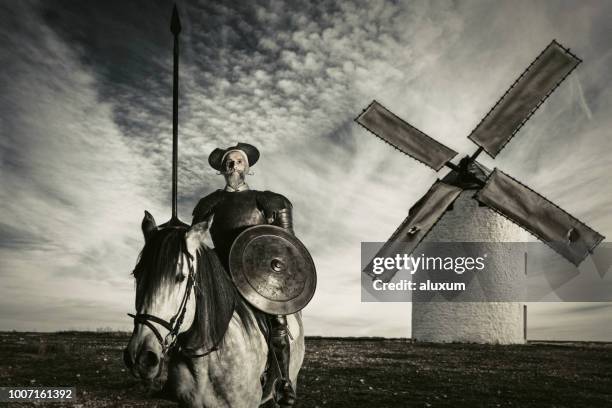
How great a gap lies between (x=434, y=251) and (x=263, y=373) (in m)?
20.6

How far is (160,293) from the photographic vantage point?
13.2 ft

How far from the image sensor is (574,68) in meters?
14.9

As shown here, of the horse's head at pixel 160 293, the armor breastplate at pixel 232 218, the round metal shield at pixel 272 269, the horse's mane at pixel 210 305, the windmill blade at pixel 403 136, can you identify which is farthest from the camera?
the windmill blade at pixel 403 136

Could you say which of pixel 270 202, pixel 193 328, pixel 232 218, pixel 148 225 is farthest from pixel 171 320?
pixel 270 202

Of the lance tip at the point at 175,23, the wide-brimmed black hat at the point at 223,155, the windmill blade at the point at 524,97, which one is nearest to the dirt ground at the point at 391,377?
the wide-brimmed black hat at the point at 223,155

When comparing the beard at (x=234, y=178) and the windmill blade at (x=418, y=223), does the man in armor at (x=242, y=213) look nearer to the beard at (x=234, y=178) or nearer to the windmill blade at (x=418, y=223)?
the beard at (x=234, y=178)

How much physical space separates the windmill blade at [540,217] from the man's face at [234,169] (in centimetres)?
941

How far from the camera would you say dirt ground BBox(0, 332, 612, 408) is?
11.2 meters

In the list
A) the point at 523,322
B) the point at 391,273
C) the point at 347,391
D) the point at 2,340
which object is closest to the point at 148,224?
the point at 347,391

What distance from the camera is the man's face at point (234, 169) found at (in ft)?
20.9

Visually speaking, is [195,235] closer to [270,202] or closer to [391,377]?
[270,202]

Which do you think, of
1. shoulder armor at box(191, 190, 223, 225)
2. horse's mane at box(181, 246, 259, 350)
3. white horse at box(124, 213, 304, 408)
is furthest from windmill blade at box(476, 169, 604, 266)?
horse's mane at box(181, 246, 259, 350)

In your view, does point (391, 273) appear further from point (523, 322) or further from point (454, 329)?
point (523, 322)

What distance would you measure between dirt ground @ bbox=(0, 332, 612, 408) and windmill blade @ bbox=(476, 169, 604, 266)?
372 centimetres
